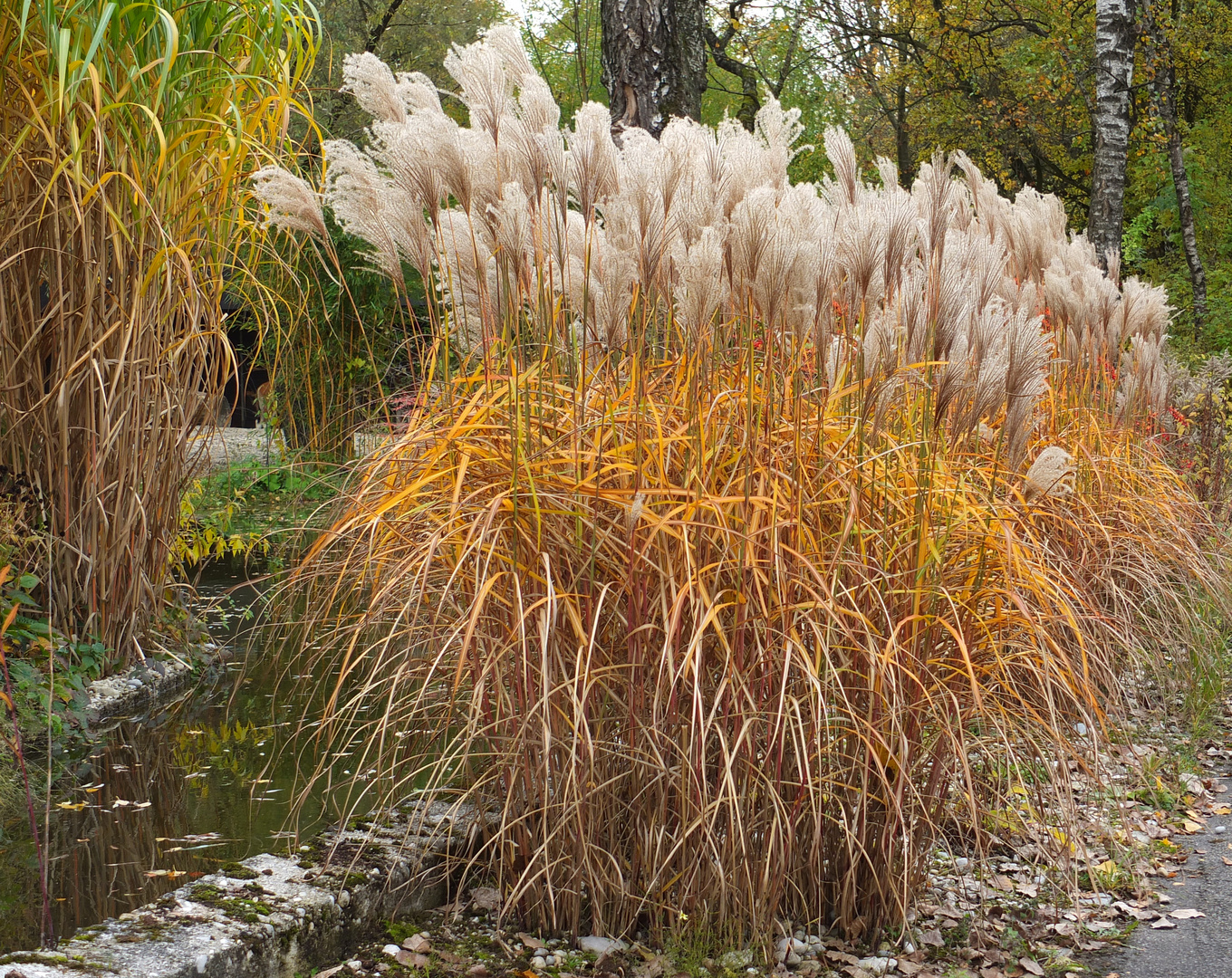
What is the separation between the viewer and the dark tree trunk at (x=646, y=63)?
6895 mm

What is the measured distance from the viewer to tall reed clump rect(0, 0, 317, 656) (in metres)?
3.55

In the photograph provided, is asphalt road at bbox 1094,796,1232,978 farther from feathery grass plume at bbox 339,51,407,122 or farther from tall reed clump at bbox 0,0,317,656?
tall reed clump at bbox 0,0,317,656

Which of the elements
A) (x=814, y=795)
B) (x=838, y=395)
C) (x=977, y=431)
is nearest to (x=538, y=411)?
(x=838, y=395)

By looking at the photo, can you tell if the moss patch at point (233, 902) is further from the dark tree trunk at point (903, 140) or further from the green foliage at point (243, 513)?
the dark tree trunk at point (903, 140)

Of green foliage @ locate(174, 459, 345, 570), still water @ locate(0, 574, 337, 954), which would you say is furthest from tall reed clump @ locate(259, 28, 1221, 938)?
green foliage @ locate(174, 459, 345, 570)

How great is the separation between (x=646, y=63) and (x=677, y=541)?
210 inches

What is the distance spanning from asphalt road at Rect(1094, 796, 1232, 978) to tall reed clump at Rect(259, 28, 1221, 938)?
308 mm

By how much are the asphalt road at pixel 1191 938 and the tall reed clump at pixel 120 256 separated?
3.27 m

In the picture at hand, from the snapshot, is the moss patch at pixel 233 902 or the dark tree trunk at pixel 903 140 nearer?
the moss patch at pixel 233 902

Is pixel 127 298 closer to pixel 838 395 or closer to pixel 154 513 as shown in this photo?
pixel 154 513

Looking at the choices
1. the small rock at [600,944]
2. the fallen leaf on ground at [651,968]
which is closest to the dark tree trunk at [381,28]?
the small rock at [600,944]

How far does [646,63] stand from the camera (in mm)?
6953

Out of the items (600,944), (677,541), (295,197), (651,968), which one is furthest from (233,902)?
(295,197)

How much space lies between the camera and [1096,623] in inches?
150
